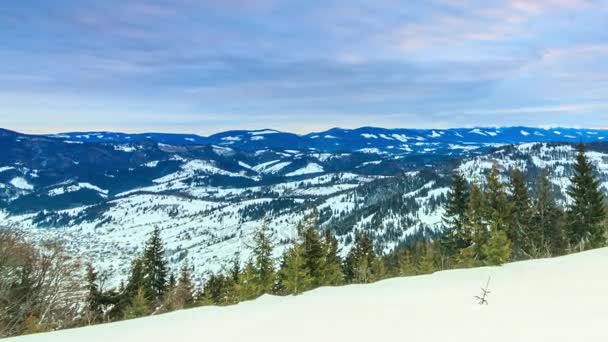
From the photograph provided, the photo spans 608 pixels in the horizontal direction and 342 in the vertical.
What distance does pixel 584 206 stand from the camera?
35.8 meters

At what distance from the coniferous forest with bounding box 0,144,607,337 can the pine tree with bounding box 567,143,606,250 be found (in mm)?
80

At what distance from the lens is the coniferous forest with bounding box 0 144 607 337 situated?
45.9 feet

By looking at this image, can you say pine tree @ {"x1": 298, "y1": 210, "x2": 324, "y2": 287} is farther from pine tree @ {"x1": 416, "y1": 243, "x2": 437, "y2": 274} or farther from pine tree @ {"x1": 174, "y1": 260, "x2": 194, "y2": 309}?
pine tree @ {"x1": 174, "y1": 260, "x2": 194, "y2": 309}

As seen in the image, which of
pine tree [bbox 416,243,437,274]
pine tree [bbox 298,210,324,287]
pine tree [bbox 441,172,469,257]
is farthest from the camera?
pine tree [bbox 441,172,469,257]

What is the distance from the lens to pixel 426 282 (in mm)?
8352

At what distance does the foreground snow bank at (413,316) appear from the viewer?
5117 mm

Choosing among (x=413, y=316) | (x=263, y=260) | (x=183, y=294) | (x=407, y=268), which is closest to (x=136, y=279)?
(x=183, y=294)

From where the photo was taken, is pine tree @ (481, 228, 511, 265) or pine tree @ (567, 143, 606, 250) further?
pine tree @ (567, 143, 606, 250)

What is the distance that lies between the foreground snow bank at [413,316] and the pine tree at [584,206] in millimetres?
32412

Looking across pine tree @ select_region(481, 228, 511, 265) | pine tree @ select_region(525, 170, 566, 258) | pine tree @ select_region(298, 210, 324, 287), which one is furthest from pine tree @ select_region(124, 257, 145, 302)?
pine tree @ select_region(525, 170, 566, 258)

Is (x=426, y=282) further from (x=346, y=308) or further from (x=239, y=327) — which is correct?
(x=239, y=327)

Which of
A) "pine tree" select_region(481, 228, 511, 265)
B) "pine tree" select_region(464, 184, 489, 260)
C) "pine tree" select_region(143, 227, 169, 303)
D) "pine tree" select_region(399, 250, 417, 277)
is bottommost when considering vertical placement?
"pine tree" select_region(143, 227, 169, 303)

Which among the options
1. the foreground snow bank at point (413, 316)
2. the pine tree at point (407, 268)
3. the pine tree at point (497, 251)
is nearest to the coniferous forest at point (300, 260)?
the pine tree at point (497, 251)

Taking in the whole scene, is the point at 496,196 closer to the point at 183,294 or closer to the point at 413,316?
the point at 183,294
